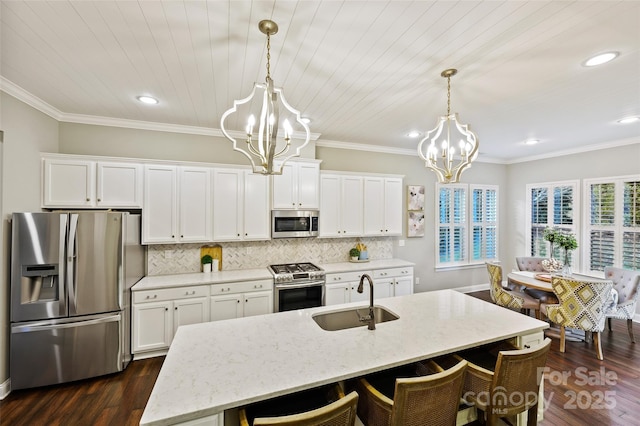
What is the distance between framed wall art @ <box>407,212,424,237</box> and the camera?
506cm

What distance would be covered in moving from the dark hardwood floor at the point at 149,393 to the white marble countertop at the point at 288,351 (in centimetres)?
109

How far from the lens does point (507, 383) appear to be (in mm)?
1580

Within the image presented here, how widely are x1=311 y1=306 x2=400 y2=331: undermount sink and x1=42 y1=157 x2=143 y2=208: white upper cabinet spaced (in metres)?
2.62

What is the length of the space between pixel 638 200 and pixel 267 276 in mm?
5700

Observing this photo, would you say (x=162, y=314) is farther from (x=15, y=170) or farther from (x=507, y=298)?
(x=507, y=298)

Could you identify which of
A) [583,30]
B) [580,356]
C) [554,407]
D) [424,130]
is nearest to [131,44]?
[583,30]

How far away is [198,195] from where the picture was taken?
3441 millimetres

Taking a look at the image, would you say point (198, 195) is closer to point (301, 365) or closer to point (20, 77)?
point (20, 77)

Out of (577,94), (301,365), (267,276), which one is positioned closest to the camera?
(301,365)

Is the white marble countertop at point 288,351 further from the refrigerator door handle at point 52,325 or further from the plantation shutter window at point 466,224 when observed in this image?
the plantation shutter window at point 466,224

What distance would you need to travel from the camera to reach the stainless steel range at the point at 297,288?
3416mm

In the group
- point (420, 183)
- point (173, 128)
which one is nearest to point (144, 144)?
point (173, 128)

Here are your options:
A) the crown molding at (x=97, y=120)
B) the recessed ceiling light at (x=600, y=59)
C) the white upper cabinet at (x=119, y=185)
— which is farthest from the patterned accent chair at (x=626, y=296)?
the white upper cabinet at (x=119, y=185)

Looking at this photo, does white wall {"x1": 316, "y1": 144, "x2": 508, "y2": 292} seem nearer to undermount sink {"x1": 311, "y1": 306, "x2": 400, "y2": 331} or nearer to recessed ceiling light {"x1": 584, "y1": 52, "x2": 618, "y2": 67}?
undermount sink {"x1": 311, "y1": 306, "x2": 400, "y2": 331}
